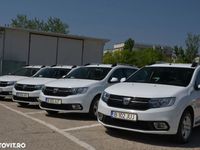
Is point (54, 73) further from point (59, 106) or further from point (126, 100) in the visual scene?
point (126, 100)

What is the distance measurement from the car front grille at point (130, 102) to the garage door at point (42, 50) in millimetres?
22136

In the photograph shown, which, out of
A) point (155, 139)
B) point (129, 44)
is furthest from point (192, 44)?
point (155, 139)

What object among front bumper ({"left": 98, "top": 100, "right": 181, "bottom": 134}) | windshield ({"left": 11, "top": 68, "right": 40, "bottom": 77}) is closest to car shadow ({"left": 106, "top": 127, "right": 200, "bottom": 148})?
front bumper ({"left": 98, "top": 100, "right": 181, "bottom": 134})

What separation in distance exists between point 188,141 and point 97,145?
7.22 feet

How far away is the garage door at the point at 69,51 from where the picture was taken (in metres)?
31.3

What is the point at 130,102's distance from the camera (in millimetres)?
8039

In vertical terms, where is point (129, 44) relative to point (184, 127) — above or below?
above

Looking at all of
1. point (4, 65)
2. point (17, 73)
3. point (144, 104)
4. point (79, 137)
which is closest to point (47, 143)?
point (79, 137)

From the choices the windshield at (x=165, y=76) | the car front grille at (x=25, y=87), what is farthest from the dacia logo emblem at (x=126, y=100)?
the car front grille at (x=25, y=87)

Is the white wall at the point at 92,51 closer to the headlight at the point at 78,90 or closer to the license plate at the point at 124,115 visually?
the headlight at the point at 78,90

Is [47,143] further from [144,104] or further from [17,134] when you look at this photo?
[144,104]

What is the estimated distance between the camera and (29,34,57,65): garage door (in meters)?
29.8

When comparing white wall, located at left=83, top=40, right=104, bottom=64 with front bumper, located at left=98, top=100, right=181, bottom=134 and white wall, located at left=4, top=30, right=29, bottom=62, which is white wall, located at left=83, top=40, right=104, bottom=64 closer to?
white wall, located at left=4, top=30, right=29, bottom=62

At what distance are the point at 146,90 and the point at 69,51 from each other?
23.9 metres
